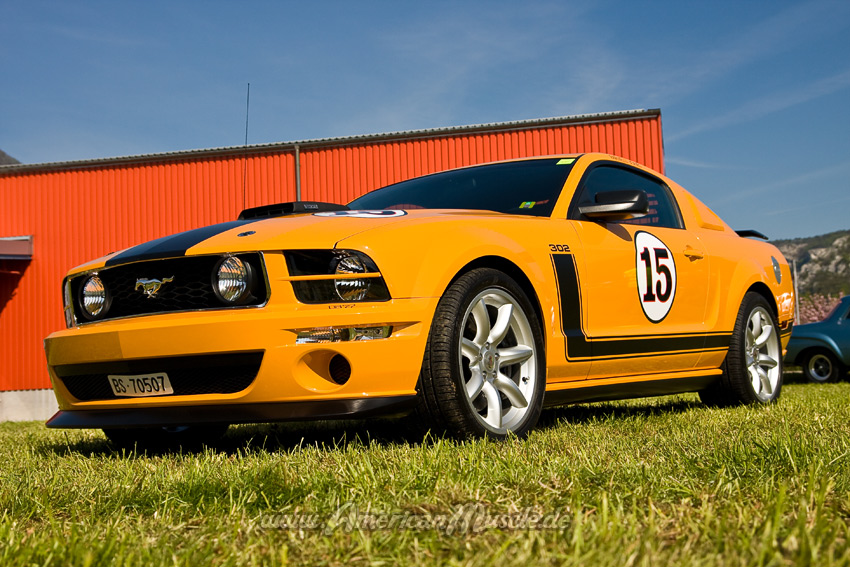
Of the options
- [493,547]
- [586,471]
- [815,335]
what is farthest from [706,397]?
[815,335]

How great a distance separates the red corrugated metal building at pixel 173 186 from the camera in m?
16.7

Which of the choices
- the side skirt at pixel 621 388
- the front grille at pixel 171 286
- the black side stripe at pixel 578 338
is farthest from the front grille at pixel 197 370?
the black side stripe at pixel 578 338

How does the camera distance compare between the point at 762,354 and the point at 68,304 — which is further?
the point at 762,354

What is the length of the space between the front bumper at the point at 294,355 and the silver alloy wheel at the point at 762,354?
3.05 meters

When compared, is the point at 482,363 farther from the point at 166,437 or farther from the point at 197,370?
the point at 166,437

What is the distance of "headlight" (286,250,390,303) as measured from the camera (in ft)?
10.0

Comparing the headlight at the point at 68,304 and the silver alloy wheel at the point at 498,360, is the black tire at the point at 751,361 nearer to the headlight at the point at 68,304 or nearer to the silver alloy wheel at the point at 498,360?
the silver alloy wheel at the point at 498,360

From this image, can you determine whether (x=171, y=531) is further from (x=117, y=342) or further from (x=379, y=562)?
(x=117, y=342)

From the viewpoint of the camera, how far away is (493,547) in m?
1.64

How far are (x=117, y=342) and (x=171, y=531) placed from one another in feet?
5.24

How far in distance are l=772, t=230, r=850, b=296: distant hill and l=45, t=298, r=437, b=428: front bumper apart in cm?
13816

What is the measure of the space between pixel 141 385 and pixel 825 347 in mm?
11446

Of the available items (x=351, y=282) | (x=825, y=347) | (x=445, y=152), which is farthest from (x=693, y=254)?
(x=445, y=152)

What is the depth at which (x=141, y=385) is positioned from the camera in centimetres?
335
